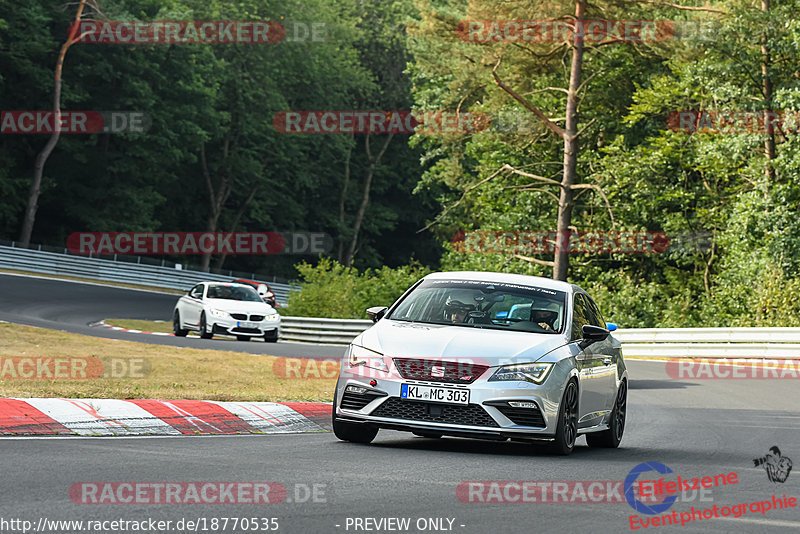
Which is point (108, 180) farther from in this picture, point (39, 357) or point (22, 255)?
point (39, 357)

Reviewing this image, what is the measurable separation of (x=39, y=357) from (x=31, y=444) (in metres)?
9.61

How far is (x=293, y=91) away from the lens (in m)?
84.3

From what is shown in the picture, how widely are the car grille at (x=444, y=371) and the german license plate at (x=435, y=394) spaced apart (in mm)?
77

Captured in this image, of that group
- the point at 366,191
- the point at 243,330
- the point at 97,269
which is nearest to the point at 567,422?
the point at 243,330

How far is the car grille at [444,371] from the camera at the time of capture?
33.9ft

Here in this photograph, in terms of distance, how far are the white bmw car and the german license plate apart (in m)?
21.9

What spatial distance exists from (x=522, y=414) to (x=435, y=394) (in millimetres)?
753

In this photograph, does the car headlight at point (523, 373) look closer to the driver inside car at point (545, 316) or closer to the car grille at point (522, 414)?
the car grille at point (522, 414)

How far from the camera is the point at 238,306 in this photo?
32.2 m

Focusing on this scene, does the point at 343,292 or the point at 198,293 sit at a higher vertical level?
the point at 198,293

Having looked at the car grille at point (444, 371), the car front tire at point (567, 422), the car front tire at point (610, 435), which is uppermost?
the car grille at point (444, 371)

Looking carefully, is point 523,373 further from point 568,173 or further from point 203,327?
point 568,173

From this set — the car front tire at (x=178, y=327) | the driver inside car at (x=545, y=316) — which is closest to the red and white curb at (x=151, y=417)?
the driver inside car at (x=545, y=316)

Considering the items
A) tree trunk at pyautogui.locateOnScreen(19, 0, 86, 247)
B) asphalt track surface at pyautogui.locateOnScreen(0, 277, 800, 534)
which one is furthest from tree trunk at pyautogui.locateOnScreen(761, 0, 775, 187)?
tree trunk at pyautogui.locateOnScreen(19, 0, 86, 247)
